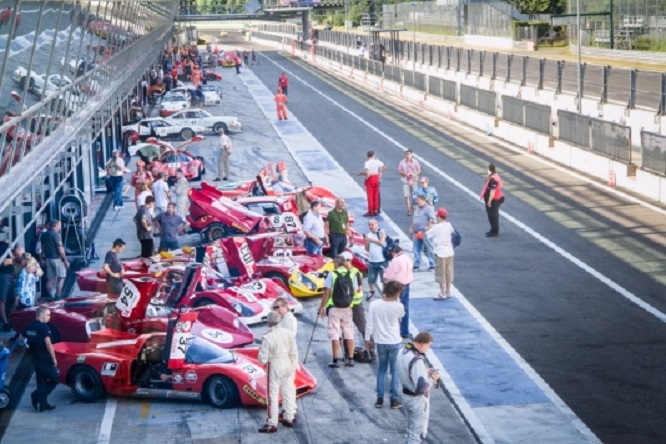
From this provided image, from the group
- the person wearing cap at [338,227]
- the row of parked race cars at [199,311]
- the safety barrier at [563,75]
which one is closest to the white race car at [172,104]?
the safety barrier at [563,75]

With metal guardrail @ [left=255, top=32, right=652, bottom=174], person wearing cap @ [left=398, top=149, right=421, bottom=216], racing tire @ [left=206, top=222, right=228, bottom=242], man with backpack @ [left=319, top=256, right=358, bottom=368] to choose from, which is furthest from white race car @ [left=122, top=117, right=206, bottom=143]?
man with backpack @ [left=319, top=256, right=358, bottom=368]

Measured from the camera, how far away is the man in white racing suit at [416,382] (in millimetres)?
12312

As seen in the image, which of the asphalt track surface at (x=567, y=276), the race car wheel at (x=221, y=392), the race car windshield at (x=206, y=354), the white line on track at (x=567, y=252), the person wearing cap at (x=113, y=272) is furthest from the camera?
the white line on track at (x=567, y=252)

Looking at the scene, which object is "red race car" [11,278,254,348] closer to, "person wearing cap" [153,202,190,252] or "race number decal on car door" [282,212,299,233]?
"person wearing cap" [153,202,190,252]

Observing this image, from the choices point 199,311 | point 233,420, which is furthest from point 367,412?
point 199,311

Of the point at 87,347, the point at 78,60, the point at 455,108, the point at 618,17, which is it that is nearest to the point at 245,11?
the point at 618,17

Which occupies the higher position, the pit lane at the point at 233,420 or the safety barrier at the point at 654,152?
the safety barrier at the point at 654,152

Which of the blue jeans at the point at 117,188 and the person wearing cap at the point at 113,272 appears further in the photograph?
the blue jeans at the point at 117,188

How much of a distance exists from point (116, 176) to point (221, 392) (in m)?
17.3

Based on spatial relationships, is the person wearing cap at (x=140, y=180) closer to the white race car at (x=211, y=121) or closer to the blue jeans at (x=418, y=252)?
the blue jeans at (x=418, y=252)

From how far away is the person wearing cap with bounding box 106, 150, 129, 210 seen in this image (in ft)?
105

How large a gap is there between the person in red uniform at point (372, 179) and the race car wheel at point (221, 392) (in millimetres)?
13288

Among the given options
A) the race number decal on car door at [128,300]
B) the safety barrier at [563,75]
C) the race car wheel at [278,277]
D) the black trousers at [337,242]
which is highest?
the safety barrier at [563,75]

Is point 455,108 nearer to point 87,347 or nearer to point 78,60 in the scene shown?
point 78,60
